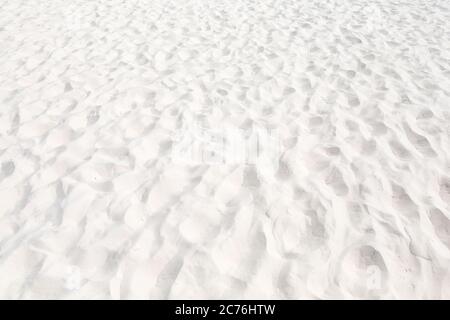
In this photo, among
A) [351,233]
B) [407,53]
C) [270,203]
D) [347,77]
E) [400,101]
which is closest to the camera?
[351,233]

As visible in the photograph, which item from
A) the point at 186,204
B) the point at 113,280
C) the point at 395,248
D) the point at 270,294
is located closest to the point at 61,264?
the point at 113,280

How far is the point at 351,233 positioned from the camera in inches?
108

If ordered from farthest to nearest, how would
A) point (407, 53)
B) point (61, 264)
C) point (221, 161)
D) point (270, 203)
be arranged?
point (407, 53)
point (221, 161)
point (270, 203)
point (61, 264)

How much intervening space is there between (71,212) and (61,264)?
47cm

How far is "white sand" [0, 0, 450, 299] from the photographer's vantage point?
250 centimetres

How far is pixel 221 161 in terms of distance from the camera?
3.46m

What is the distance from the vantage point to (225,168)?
3371mm

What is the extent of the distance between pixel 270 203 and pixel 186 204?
24.3 inches

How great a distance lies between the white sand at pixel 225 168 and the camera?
2.50 metres

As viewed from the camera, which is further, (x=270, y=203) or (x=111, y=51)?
(x=111, y=51)

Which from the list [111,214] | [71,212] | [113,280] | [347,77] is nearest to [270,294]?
[113,280]

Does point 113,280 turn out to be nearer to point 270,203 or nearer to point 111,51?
point 270,203

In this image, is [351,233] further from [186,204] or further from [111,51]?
[111,51]

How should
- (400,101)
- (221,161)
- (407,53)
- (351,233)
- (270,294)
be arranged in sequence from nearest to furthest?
1. (270,294)
2. (351,233)
3. (221,161)
4. (400,101)
5. (407,53)
